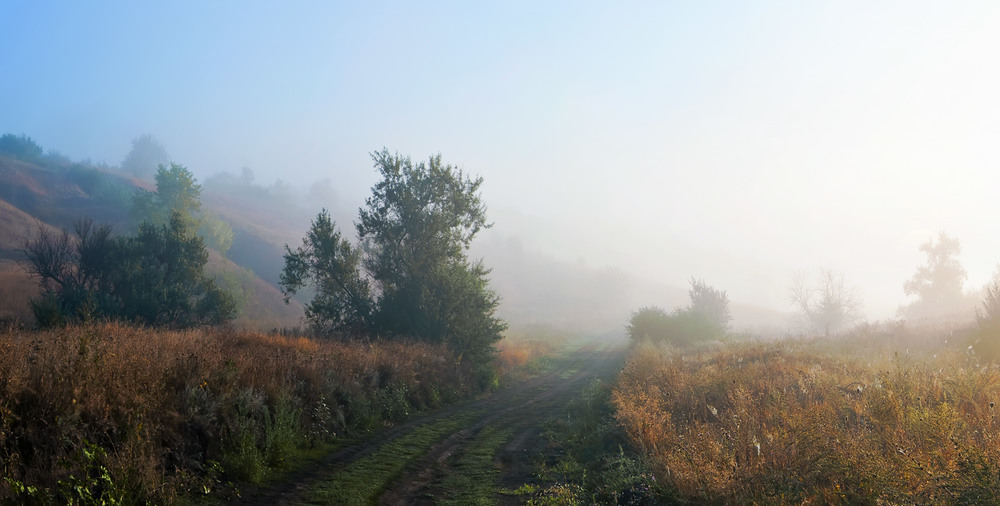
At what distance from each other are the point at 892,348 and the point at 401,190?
25296 mm

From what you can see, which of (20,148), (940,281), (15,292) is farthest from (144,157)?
(940,281)

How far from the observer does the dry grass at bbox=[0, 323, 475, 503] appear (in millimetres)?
5883

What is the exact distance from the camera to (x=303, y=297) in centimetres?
6369

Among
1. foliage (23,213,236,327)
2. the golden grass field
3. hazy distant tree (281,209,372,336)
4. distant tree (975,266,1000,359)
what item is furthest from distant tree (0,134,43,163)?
distant tree (975,266,1000,359)

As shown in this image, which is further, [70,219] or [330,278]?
[70,219]

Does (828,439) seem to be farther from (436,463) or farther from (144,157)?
(144,157)

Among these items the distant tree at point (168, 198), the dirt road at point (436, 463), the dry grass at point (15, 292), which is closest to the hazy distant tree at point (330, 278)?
the dirt road at point (436, 463)

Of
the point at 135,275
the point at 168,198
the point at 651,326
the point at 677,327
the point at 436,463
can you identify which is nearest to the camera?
the point at 436,463

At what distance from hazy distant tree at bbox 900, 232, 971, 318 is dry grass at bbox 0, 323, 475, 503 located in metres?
76.1

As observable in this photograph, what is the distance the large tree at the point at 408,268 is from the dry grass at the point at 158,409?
10961 mm

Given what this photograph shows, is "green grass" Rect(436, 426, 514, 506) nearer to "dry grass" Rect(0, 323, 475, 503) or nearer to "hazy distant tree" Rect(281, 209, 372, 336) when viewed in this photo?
"dry grass" Rect(0, 323, 475, 503)

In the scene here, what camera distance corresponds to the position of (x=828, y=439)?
259 inches

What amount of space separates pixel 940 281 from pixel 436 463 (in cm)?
7804

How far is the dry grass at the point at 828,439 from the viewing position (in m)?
5.00
